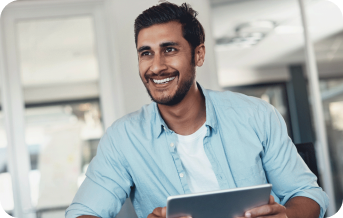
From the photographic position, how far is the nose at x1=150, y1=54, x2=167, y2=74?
1.40m

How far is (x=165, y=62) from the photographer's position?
1430mm

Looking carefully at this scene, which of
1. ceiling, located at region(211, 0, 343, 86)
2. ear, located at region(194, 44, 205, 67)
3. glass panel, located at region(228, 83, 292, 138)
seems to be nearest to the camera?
ear, located at region(194, 44, 205, 67)

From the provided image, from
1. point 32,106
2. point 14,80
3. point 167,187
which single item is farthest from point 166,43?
point 32,106

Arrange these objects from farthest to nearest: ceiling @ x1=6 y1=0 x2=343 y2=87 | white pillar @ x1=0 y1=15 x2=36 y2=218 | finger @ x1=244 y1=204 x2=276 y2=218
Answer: ceiling @ x1=6 y1=0 x2=343 y2=87 → white pillar @ x1=0 y1=15 x2=36 y2=218 → finger @ x1=244 y1=204 x2=276 y2=218

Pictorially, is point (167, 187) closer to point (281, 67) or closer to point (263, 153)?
point (263, 153)

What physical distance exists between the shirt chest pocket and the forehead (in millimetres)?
622

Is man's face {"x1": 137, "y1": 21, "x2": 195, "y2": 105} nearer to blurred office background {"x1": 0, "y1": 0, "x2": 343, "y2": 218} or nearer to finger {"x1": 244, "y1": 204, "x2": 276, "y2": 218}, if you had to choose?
finger {"x1": 244, "y1": 204, "x2": 276, "y2": 218}

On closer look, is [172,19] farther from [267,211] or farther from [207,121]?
[267,211]

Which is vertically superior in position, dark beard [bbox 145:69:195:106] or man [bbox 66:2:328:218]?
dark beard [bbox 145:69:195:106]

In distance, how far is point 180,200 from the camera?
0.85 meters

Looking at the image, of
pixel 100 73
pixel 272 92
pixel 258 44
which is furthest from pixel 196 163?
pixel 272 92

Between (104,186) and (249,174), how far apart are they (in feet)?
1.94

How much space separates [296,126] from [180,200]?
17.9ft

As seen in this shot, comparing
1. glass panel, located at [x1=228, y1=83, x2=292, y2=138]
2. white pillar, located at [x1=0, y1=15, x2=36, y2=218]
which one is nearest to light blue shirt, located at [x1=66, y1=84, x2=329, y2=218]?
white pillar, located at [x1=0, y1=15, x2=36, y2=218]
